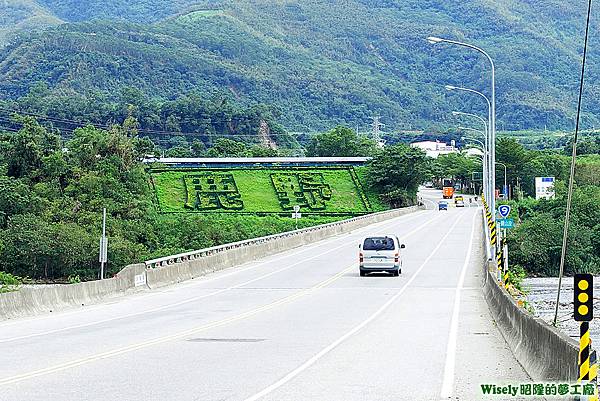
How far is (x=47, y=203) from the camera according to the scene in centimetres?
9456

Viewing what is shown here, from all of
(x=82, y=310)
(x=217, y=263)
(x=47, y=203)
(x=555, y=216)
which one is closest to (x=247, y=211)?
(x=47, y=203)

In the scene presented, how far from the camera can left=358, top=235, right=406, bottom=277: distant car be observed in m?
42.9

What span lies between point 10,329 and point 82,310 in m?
5.69

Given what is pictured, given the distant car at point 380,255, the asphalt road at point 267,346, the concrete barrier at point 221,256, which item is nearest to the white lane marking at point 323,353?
the asphalt road at point 267,346

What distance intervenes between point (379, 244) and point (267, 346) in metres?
24.3

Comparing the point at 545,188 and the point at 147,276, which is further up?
the point at 545,188

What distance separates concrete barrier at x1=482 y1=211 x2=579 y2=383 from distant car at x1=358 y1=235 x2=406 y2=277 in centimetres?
1910

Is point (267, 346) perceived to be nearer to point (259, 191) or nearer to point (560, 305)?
point (560, 305)

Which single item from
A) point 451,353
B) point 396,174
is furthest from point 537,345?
point 396,174

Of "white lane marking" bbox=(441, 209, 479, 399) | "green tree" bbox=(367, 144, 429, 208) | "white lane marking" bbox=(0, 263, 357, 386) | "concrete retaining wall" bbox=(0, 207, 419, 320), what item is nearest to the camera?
"white lane marking" bbox=(441, 209, 479, 399)

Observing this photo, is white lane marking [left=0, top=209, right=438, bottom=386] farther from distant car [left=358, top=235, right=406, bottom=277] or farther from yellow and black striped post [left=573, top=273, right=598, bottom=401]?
yellow and black striped post [left=573, top=273, right=598, bottom=401]

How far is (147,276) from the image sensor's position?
36.8 meters

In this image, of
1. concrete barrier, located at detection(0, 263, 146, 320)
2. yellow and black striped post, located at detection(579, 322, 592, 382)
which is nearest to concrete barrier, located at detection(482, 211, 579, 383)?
yellow and black striped post, located at detection(579, 322, 592, 382)

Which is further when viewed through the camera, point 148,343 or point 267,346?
point 148,343
